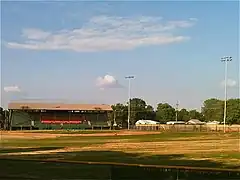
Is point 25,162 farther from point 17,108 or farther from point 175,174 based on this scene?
point 17,108

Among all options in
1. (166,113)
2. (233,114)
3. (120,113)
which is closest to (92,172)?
(233,114)

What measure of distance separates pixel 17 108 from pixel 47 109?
8.80m

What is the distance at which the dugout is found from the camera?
13150 cm

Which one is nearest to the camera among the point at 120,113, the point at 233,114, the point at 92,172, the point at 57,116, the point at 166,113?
the point at 92,172

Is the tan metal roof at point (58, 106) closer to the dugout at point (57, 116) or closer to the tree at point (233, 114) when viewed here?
the dugout at point (57, 116)

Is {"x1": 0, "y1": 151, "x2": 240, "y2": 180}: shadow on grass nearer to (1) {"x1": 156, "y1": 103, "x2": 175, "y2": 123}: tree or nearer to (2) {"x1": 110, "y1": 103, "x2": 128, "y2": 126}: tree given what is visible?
(2) {"x1": 110, "y1": 103, "x2": 128, "y2": 126}: tree

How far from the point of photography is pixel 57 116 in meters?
138

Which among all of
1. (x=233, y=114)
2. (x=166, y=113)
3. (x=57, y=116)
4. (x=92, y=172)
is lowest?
(x=92, y=172)

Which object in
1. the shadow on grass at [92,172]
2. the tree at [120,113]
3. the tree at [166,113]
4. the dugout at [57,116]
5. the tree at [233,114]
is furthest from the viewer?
the tree at [166,113]

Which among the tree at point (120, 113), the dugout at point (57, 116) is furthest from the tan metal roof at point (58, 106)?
the tree at point (120, 113)

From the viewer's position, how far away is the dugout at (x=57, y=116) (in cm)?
13150

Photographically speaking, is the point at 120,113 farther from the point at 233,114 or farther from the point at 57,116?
the point at 233,114

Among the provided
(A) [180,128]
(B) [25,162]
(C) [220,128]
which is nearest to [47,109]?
(A) [180,128]

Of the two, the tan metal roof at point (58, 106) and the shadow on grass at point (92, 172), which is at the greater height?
the tan metal roof at point (58, 106)
